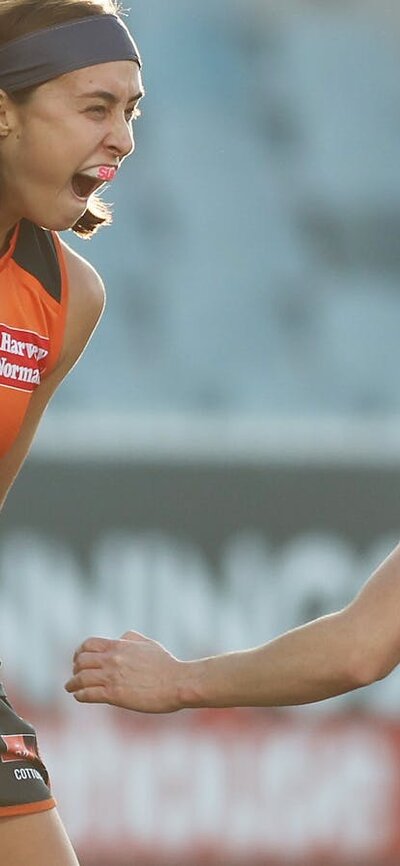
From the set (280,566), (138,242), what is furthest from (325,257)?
(280,566)

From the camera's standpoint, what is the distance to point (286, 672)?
316 cm

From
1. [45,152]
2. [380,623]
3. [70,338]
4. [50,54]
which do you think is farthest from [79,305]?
[380,623]

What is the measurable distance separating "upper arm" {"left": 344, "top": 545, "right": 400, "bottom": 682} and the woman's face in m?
0.91

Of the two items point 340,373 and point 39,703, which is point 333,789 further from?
point 340,373

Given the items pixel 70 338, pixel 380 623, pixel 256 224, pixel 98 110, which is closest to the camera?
pixel 380 623

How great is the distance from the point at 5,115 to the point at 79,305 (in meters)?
0.52

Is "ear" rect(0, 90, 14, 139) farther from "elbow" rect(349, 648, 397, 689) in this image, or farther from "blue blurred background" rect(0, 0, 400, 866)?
"blue blurred background" rect(0, 0, 400, 866)

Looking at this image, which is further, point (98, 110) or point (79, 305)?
point (79, 305)

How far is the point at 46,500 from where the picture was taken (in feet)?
24.9

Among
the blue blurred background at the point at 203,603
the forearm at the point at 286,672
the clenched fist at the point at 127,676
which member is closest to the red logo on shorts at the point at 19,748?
the clenched fist at the point at 127,676

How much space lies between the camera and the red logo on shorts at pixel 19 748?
11.5 ft

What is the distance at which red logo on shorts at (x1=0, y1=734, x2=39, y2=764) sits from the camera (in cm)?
350

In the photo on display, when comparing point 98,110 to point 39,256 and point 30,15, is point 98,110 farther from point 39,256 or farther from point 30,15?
point 39,256

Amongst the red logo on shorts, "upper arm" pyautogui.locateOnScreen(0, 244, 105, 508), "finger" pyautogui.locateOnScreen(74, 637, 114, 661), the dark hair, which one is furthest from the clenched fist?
the dark hair
